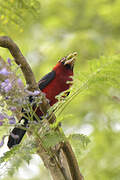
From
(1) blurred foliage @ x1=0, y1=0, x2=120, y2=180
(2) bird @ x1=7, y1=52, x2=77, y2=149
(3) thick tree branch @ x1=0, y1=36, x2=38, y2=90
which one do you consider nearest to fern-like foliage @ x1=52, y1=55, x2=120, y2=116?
(3) thick tree branch @ x1=0, y1=36, x2=38, y2=90

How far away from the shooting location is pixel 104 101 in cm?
616

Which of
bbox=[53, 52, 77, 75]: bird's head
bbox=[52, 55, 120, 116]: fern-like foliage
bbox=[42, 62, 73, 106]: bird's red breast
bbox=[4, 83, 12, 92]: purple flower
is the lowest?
bbox=[52, 55, 120, 116]: fern-like foliage

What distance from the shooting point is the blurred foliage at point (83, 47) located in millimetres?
3910

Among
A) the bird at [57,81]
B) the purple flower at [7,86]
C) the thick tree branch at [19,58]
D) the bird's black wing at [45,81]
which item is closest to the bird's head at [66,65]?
the bird at [57,81]

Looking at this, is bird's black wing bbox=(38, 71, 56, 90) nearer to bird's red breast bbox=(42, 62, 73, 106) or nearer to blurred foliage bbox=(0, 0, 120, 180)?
bird's red breast bbox=(42, 62, 73, 106)

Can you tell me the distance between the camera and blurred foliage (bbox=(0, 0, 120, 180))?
3.91m

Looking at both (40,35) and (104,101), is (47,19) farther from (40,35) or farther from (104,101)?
(104,101)

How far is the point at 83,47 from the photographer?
6.09 meters

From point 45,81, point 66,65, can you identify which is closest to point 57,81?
point 45,81

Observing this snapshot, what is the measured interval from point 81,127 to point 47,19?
2.47m

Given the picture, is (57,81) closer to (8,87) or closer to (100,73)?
(100,73)

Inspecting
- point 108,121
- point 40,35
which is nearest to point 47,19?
point 40,35

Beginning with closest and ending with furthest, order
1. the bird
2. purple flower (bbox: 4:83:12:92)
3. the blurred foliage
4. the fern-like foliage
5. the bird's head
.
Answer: purple flower (bbox: 4:83:12:92), the fern-like foliage, the bird, the blurred foliage, the bird's head

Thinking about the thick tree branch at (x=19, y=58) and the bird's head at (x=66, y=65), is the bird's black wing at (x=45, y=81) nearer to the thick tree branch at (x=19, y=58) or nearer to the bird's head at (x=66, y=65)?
the bird's head at (x=66, y=65)
